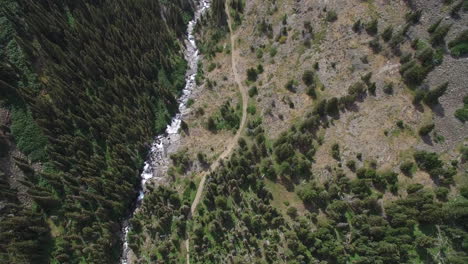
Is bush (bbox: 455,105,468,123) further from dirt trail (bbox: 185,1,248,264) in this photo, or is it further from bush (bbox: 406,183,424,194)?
dirt trail (bbox: 185,1,248,264)

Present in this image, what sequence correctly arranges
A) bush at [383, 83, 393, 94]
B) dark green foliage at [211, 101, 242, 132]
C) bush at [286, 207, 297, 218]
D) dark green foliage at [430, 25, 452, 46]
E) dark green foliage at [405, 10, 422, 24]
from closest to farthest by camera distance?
1. bush at [286, 207, 297, 218]
2. dark green foliage at [430, 25, 452, 46]
3. bush at [383, 83, 393, 94]
4. dark green foliage at [405, 10, 422, 24]
5. dark green foliage at [211, 101, 242, 132]

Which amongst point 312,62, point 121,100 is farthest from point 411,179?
point 121,100

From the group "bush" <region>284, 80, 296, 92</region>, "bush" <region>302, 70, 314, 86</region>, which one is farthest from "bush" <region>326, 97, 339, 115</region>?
"bush" <region>284, 80, 296, 92</region>

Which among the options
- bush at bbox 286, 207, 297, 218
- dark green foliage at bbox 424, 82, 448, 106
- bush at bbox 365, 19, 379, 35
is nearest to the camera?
dark green foliage at bbox 424, 82, 448, 106

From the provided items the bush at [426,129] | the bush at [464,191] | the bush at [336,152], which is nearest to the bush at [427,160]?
the bush at [426,129]

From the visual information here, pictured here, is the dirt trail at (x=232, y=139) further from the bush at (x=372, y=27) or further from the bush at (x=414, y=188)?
the bush at (x=414, y=188)

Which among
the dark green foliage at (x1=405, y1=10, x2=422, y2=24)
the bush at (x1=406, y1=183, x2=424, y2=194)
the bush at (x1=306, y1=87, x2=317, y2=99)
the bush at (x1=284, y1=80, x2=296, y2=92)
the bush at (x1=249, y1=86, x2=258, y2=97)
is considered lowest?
the bush at (x1=406, y1=183, x2=424, y2=194)

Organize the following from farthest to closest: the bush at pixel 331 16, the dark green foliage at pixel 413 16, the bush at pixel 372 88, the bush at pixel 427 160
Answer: the bush at pixel 331 16, the dark green foliage at pixel 413 16, the bush at pixel 372 88, the bush at pixel 427 160
